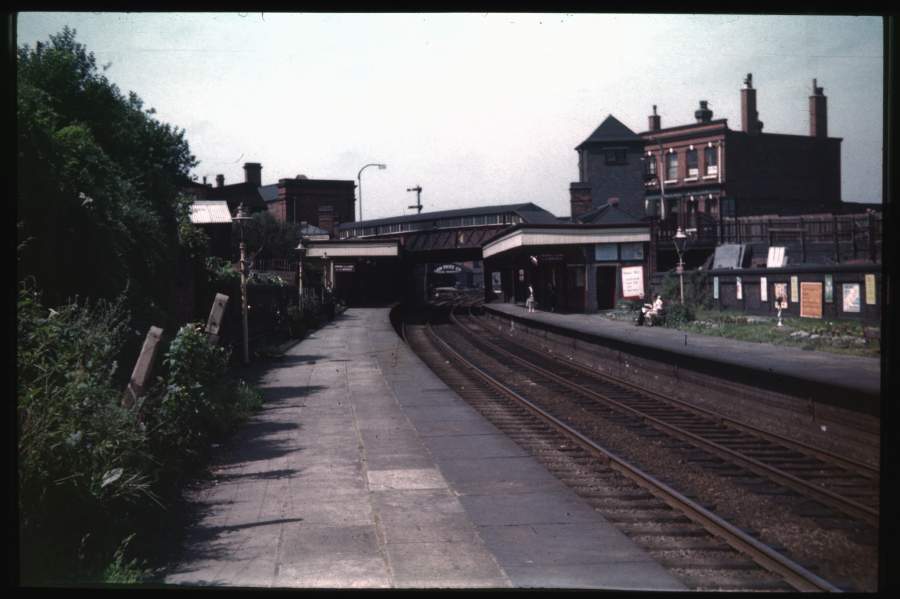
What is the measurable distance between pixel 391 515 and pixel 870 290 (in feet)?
64.2

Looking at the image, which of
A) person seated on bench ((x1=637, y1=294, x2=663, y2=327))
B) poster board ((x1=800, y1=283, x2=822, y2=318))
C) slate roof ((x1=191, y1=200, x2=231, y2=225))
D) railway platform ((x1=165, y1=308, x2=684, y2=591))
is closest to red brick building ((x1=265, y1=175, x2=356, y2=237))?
slate roof ((x1=191, y1=200, x2=231, y2=225))

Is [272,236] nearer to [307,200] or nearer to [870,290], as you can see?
[307,200]

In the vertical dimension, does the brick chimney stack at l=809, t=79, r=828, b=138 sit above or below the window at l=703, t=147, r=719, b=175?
below

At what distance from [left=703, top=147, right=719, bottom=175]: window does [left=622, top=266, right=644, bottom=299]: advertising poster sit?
12184 mm

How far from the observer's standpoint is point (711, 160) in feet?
155

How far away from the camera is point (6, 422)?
4.65 m

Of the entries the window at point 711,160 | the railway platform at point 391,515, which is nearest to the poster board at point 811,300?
the railway platform at point 391,515

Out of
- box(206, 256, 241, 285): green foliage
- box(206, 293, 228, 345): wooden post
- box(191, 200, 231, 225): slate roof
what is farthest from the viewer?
box(191, 200, 231, 225): slate roof

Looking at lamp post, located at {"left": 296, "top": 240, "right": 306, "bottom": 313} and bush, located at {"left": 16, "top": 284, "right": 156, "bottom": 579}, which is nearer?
bush, located at {"left": 16, "top": 284, "right": 156, "bottom": 579}

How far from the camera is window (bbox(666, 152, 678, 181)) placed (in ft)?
163

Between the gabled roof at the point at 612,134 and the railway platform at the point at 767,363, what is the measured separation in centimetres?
2292

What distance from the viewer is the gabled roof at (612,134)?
4853 centimetres

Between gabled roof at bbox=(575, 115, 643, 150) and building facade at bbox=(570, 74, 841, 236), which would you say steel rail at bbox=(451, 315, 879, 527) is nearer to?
building facade at bbox=(570, 74, 841, 236)

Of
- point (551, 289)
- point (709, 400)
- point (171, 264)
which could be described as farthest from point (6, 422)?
point (551, 289)
